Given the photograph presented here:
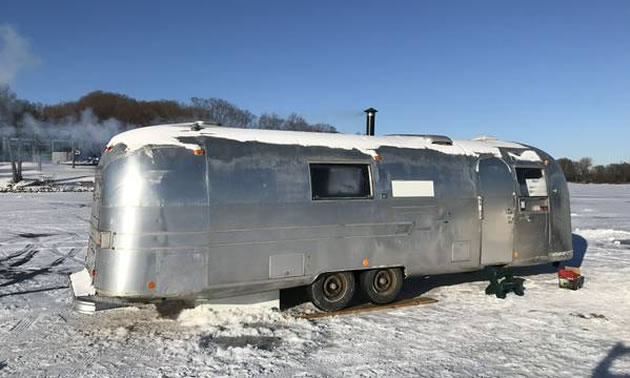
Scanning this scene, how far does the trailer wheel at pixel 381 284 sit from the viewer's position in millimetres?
7652

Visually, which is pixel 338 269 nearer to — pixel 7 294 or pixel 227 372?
pixel 227 372

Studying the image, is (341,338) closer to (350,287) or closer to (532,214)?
(350,287)

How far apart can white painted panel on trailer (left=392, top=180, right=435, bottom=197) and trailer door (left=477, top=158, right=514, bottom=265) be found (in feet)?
3.50

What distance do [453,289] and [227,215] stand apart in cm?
463

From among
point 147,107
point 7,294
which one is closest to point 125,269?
point 7,294

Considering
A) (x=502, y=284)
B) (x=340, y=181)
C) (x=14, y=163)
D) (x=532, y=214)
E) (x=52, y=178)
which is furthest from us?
(x=52, y=178)

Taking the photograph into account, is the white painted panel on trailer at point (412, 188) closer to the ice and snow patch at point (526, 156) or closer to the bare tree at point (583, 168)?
the ice and snow patch at point (526, 156)

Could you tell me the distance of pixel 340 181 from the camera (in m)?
7.36

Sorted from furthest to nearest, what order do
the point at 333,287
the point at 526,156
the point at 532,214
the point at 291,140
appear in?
1. the point at 526,156
2. the point at 532,214
3. the point at 333,287
4. the point at 291,140

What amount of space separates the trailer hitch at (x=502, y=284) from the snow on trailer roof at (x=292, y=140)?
2.00 metres

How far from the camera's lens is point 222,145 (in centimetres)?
663

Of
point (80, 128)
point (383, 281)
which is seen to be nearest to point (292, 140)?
point (383, 281)

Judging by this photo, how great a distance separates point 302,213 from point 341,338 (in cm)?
167

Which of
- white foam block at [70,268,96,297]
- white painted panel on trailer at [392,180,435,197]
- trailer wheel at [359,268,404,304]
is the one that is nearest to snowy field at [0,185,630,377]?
trailer wheel at [359,268,404,304]
